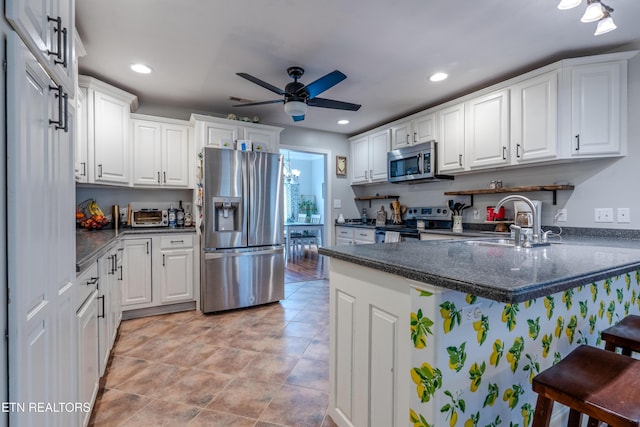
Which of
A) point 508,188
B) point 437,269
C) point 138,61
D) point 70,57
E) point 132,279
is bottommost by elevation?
point 132,279

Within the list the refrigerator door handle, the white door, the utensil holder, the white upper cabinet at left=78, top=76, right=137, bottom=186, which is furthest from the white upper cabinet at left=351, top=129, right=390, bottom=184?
the white door

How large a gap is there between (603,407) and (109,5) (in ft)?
9.54

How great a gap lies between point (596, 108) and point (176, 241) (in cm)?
390

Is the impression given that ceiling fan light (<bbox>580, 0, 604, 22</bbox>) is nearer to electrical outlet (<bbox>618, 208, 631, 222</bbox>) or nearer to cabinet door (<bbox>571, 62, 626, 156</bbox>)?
cabinet door (<bbox>571, 62, 626, 156</bbox>)

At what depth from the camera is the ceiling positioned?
1961mm

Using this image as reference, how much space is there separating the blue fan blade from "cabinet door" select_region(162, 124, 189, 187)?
1.78 m

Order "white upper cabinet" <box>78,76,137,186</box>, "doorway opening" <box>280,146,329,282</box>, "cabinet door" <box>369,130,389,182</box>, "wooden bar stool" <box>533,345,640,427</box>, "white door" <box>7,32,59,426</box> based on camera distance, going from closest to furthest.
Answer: "white door" <box>7,32,59,426</box> < "wooden bar stool" <box>533,345,640,427</box> < "white upper cabinet" <box>78,76,137,186</box> < "cabinet door" <box>369,130,389,182</box> < "doorway opening" <box>280,146,329,282</box>

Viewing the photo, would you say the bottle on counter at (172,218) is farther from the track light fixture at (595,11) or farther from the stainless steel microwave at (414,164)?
the track light fixture at (595,11)

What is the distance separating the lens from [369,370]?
4.38 ft

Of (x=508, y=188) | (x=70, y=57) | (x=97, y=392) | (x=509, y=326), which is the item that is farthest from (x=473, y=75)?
(x=97, y=392)

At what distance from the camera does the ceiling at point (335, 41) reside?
196 centimetres

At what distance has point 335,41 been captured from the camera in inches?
91.8

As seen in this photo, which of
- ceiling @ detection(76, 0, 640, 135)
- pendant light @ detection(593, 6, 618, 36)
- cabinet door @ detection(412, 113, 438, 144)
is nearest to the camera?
pendant light @ detection(593, 6, 618, 36)

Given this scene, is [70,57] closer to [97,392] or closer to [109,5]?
[109,5]
